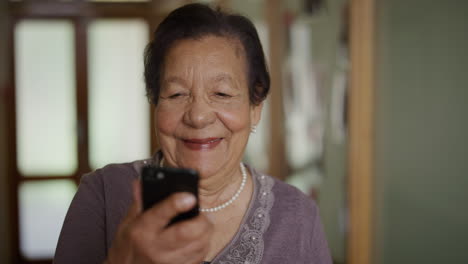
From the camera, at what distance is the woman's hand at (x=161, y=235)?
0.58m

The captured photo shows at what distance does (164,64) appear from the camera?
1021 mm

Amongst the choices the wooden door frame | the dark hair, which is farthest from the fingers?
the wooden door frame

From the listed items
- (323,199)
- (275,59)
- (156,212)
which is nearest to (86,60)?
(275,59)

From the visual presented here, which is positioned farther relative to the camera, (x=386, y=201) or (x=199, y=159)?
(x=386, y=201)

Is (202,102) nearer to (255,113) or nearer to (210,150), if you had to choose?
(210,150)

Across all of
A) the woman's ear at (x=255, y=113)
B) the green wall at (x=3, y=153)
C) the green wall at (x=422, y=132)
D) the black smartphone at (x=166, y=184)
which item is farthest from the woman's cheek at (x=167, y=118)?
the green wall at (x=3, y=153)

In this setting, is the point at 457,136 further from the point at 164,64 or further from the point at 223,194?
the point at 164,64

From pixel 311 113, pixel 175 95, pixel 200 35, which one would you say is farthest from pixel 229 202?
pixel 311 113

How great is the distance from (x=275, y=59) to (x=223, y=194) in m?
2.23

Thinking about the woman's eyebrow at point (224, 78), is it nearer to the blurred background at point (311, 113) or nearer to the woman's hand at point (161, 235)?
the blurred background at point (311, 113)

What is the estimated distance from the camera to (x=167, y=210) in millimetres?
575

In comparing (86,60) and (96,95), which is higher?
(86,60)

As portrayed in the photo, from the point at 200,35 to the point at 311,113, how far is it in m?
2.08

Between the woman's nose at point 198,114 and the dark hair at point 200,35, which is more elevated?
the dark hair at point 200,35
